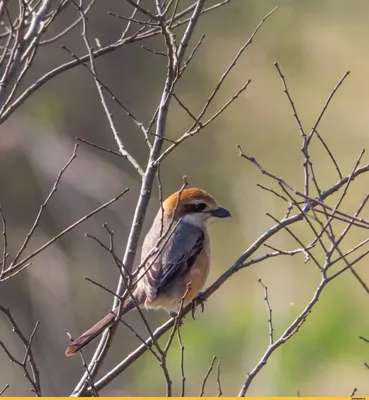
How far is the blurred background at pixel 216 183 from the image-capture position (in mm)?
9250

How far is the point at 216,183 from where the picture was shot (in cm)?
1223

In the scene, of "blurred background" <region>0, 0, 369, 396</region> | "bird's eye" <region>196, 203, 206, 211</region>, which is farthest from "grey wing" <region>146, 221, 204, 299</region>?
"blurred background" <region>0, 0, 369, 396</region>

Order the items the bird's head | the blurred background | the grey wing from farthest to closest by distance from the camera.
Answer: the blurred background < the bird's head < the grey wing

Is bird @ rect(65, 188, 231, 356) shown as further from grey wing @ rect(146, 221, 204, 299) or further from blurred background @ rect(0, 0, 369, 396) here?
blurred background @ rect(0, 0, 369, 396)

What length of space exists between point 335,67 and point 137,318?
609 cm

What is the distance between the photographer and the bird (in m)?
4.55

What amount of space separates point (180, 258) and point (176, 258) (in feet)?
0.08

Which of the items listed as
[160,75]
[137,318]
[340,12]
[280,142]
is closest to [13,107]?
[137,318]

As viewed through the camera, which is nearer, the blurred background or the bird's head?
the bird's head

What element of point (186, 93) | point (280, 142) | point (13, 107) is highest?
point (186, 93)

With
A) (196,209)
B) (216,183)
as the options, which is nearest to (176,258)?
(196,209)

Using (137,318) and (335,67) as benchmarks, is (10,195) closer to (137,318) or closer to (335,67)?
(137,318)

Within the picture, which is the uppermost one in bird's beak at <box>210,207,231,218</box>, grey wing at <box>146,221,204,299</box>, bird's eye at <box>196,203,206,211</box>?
bird's eye at <box>196,203,206,211</box>

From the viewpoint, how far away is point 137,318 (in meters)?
9.77
